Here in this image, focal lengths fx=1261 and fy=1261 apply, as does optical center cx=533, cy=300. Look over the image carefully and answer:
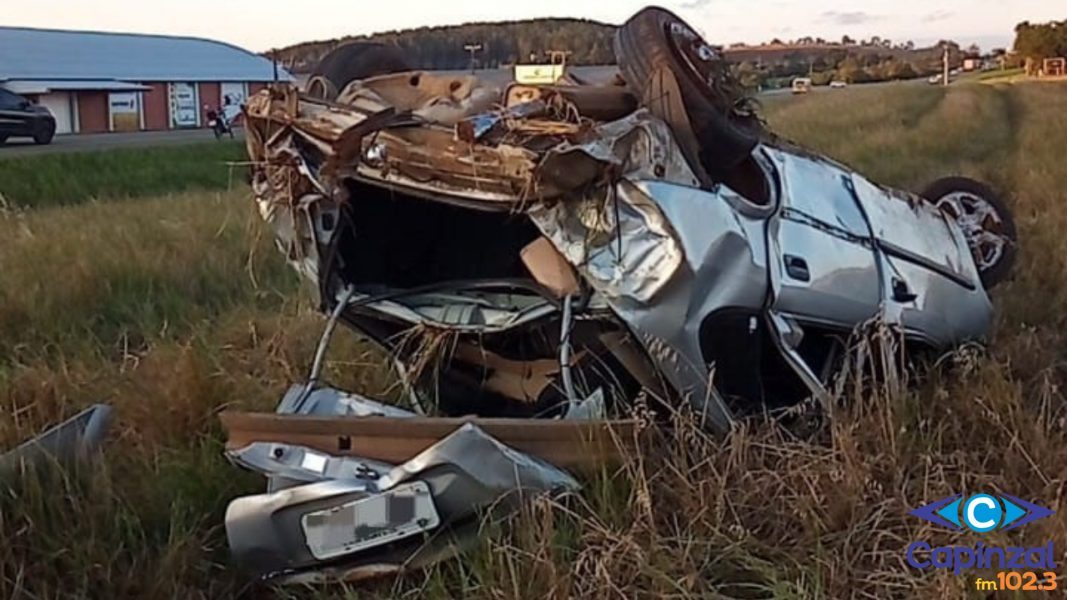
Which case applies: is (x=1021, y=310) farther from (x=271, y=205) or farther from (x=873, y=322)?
(x=271, y=205)

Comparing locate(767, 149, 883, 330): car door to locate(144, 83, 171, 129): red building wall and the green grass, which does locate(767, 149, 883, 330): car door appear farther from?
locate(144, 83, 171, 129): red building wall

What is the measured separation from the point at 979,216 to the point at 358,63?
3194 millimetres

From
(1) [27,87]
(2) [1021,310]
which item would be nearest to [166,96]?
(1) [27,87]

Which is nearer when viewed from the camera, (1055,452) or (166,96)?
(1055,452)

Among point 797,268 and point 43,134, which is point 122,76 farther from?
point 797,268

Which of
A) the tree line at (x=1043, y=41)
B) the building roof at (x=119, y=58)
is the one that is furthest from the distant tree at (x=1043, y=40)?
the building roof at (x=119, y=58)

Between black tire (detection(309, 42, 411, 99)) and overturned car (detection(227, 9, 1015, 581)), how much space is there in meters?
0.02

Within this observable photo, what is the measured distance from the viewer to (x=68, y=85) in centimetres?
4712

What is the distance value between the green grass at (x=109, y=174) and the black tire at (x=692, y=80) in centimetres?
1321

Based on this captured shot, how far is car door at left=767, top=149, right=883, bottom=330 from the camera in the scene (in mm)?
3742

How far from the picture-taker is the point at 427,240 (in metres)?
4.33

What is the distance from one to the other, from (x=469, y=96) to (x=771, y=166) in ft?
3.32

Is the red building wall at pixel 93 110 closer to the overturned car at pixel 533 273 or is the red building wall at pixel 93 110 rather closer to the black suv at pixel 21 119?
the black suv at pixel 21 119

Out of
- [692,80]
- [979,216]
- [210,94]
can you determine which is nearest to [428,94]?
[692,80]
